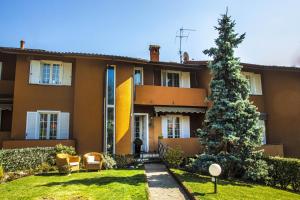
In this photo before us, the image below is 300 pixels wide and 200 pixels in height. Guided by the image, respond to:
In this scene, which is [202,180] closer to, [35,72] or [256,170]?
[256,170]

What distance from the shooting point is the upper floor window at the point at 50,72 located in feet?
73.3

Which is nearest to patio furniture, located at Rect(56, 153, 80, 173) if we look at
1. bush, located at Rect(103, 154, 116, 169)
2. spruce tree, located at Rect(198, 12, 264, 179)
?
bush, located at Rect(103, 154, 116, 169)

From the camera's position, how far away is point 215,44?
19062 mm

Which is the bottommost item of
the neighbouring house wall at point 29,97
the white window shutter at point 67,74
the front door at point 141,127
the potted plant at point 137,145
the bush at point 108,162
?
the bush at point 108,162

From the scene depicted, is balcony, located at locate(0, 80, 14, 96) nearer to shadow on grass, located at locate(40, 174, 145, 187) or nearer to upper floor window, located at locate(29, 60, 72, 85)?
upper floor window, located at locate(29, 60, 72, 85)

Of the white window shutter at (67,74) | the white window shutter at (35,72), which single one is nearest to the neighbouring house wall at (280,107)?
the white window shutter at (67,74)

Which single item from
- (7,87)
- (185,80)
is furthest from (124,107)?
(7,87)

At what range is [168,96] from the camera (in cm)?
2562

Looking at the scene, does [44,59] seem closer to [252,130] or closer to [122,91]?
[122,91]

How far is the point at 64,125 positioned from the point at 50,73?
4.77 meters

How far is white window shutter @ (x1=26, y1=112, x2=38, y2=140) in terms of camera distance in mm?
21173

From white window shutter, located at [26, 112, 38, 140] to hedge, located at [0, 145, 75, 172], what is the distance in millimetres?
2794

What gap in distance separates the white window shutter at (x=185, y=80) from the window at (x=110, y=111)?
827 cm

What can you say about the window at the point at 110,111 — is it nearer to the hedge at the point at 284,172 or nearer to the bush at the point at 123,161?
the bush at the point at 123,161
